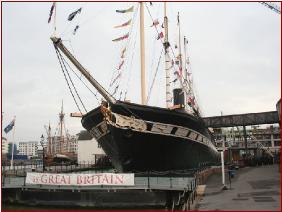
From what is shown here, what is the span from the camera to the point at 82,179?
69.8 feet

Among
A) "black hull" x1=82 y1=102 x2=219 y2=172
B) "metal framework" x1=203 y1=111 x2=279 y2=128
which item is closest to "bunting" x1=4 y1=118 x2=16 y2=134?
"black hull" x1=82 y1=102 x2=219 y2=172

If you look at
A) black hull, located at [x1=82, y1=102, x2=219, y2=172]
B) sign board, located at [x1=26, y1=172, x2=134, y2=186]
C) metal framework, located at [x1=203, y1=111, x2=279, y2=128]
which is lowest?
sign board, located at [x1=26, y1=172, x2=134, y2=186]

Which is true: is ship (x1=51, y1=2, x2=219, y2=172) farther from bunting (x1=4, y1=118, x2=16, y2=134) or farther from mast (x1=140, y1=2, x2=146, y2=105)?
bunting (x1=4, y1=118, x2=16, y2=134)

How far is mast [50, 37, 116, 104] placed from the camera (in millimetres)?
23531

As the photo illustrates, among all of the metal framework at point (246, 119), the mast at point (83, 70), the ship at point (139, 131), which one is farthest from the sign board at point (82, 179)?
the metal framework at point (246, 119)

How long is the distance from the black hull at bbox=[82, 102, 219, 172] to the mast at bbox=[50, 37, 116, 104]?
850 mm

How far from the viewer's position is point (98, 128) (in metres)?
27.8

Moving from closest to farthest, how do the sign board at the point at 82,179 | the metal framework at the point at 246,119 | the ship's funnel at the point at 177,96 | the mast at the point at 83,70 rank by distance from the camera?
the sign board at the point at 82,179
the mast at the point at 83,70
the ship's funnel at the point at 177,96
the metal framework at the point at 246,119

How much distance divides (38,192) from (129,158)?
6.36 meters

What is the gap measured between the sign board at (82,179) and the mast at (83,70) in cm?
572

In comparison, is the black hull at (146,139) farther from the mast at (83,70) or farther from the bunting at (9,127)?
the bunting at (9,127)

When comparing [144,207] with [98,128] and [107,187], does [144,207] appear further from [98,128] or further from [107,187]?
[98,128]

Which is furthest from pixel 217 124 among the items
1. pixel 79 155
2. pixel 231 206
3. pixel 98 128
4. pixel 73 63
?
pixel 231 206

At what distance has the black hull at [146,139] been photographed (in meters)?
24.8
